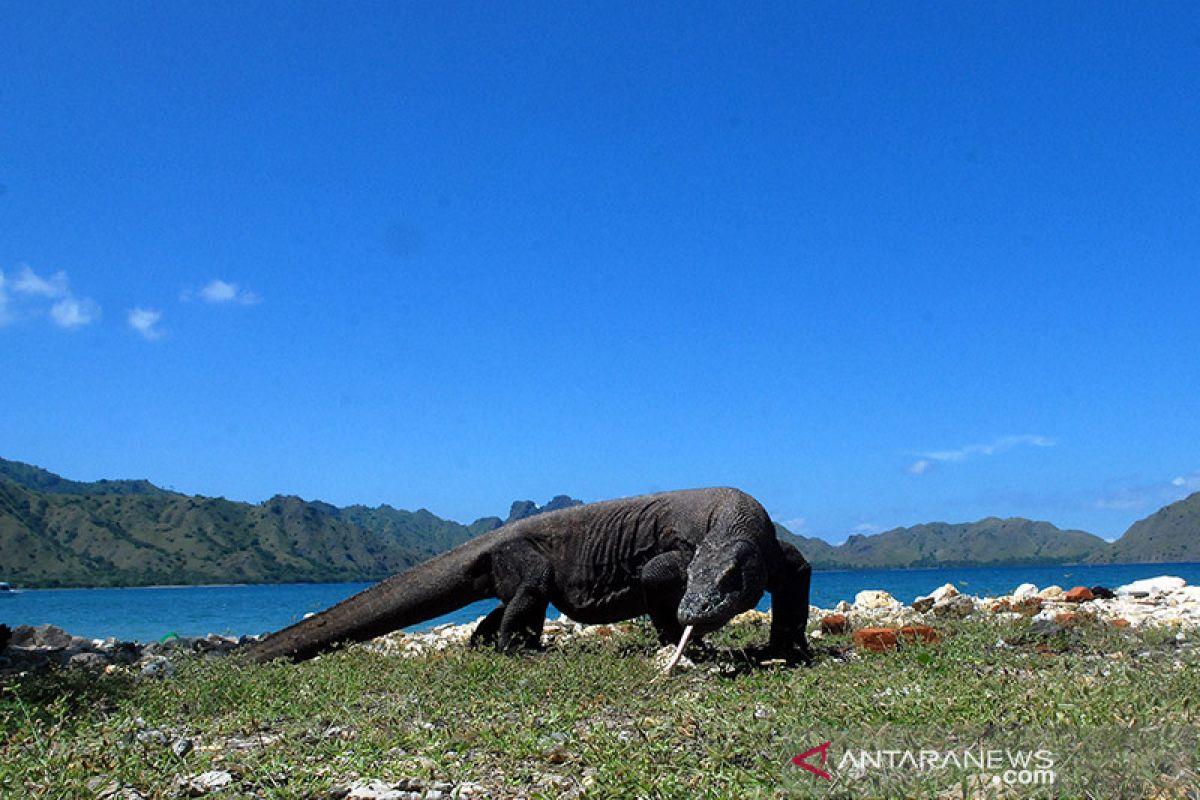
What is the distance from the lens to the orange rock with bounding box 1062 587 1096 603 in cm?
1620

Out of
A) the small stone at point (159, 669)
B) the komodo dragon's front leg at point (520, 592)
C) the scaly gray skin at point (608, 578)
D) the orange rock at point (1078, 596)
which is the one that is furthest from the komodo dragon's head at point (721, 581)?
the orange rock at point (1078, 596)

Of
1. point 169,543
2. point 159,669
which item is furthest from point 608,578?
point 169,543

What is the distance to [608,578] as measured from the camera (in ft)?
37.0

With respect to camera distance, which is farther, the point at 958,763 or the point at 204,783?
the point at 204,783

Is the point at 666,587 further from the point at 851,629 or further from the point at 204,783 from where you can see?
the point at 204,783

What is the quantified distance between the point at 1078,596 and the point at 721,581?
9.53 meters

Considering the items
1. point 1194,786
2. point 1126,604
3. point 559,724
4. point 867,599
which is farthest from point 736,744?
point 867,599

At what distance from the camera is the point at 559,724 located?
6.59m

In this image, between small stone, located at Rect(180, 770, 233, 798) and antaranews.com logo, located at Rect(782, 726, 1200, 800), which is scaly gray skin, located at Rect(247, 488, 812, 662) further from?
Answer: small stone, located at Rect(180, 770, 233, 798)

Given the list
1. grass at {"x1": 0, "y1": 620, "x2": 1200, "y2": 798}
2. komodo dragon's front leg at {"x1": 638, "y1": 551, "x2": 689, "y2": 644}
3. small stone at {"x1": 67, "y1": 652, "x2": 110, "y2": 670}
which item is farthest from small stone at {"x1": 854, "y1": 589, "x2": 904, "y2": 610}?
small stone at {"x1": 67, "y1": 652, "x2": 110, "y2": 670}

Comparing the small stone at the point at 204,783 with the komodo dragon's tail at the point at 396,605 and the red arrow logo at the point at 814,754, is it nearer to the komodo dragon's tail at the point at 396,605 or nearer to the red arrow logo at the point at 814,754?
the red arrow logo at the point at 814,754

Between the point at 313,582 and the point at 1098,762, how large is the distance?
5581 inches

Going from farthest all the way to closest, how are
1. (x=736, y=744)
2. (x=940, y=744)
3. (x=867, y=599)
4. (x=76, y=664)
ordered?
(x=867, y=599)
(x=76, y=664)
(x=736, y=744)
(x=940, y=744)

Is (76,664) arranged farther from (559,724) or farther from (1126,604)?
(1126,604)
